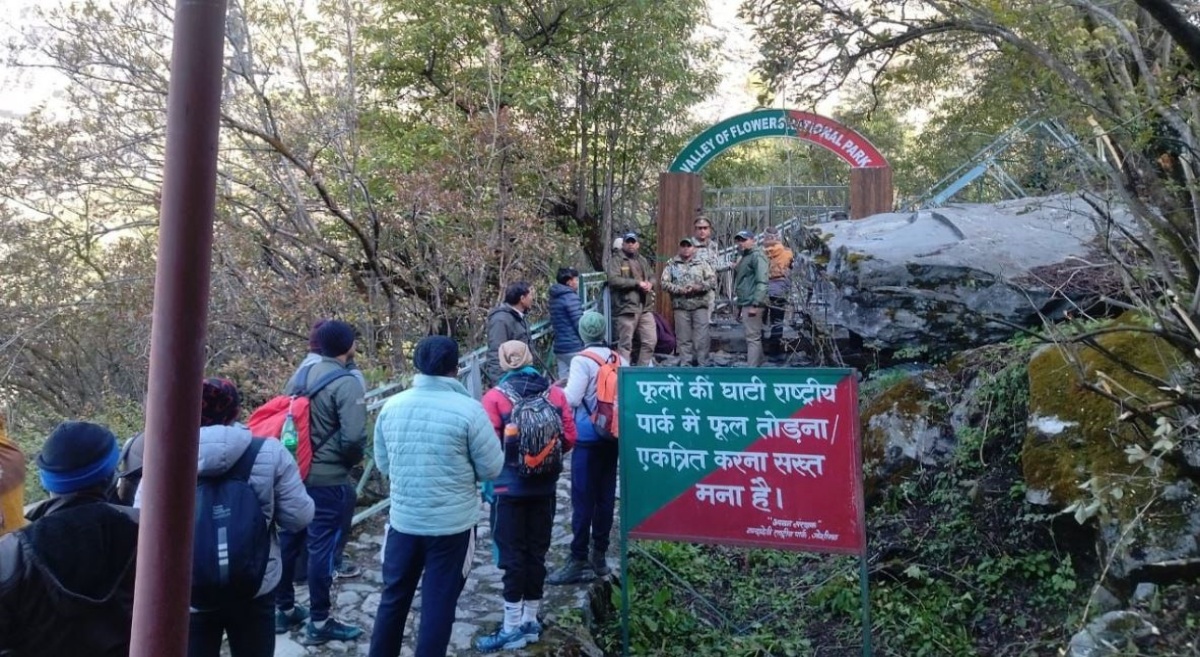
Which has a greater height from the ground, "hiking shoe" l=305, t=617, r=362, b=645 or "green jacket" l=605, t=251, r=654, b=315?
"green jacket" l=605, t=251, r=654, b=315

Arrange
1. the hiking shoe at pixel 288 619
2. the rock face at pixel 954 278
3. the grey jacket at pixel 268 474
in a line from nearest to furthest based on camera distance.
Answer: the grey jacket at pixel 268 474 < the hiking shoe at pixel 288 619 < the rock face at pixel 954 278

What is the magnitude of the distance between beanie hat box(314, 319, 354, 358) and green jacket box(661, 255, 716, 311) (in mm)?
5464

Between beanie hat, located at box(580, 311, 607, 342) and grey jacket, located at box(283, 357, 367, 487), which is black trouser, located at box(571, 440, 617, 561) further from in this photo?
grey jacket, located at box(283, 357, 367, 487)

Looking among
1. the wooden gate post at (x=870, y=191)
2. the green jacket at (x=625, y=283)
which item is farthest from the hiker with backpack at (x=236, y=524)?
the wooden gate post at (x=870, y=191)

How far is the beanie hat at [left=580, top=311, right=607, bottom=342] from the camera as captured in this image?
5.43 metres

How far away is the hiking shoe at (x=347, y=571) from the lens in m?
5.77

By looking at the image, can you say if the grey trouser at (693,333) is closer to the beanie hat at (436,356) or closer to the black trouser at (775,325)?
the black trouser at (775,325)

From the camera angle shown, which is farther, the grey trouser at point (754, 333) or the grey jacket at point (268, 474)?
the grey trouser at point (754, 333)

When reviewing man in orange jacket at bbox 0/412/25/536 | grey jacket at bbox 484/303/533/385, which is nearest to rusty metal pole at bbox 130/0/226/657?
man in orange jacket at bbox 0/412/25/536

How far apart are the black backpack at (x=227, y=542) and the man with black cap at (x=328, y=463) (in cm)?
122

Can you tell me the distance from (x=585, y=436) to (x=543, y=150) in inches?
266

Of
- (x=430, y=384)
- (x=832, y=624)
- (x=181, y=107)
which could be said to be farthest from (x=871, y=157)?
(x=181, y=107)

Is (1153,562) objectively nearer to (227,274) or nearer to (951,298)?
(951,298)

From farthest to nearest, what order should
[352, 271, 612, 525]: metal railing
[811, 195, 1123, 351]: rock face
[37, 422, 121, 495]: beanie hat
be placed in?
1. [811, 195, 1123, 351]: rock face
2. [352, 271, 612, 525]: metal railing
3. [37, 422, 121, 495]: beanie hat
